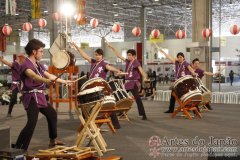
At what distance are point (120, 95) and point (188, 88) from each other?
5.56ft

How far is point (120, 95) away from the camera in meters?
7.54

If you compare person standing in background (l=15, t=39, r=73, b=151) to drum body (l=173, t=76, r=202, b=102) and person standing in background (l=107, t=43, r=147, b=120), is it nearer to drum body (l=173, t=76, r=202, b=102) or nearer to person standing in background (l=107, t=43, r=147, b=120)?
person standing in background (l=107, t=43, r=147, b=120)

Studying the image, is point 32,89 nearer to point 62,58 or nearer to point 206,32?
point 62,58

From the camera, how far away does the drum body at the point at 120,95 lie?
7426mm

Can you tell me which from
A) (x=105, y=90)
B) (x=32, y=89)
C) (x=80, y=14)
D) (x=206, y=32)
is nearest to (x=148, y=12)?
(x=206, y=32)

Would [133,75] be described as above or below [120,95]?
above

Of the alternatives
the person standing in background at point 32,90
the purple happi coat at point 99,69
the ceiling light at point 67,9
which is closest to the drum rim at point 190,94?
the purple happi coat at point 99,69

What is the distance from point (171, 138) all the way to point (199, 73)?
4.41m

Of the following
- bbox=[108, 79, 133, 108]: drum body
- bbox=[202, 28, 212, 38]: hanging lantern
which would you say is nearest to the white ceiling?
bbox=[202, 28, 212, 38]: hanging lantern

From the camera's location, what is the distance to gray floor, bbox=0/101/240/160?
4.98m

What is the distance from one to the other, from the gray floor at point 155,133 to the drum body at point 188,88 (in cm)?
51

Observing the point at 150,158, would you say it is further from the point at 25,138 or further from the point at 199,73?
the point at 199,73

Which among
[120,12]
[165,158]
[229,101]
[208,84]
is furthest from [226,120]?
[120,12]

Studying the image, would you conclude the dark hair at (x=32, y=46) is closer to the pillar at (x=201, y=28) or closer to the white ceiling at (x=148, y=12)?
the pillar at (x=201, y=28)
